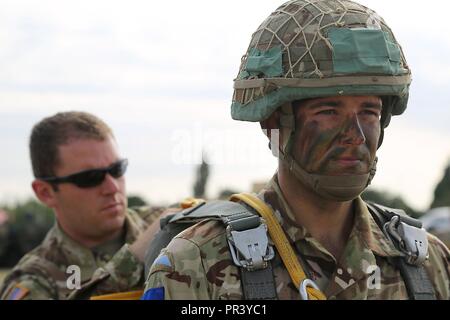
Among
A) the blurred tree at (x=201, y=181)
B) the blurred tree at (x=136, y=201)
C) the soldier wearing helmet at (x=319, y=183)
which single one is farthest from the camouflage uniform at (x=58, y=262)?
the blurred tree at (x=136, y=201)

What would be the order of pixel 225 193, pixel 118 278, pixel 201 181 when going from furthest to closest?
pixel 225 193 < pixel 201 181 < pixel 118 278

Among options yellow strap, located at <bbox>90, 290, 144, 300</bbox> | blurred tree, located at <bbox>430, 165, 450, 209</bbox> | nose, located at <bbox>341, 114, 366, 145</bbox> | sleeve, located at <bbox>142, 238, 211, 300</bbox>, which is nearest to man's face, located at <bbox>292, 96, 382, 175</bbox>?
nose, located at <bbox>341, 114, 366, 145</bbox>

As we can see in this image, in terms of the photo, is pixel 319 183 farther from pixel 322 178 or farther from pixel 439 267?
pixel 439 267

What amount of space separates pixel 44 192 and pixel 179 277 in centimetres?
362

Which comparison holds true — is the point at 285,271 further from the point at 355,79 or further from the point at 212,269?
the point at 355,79

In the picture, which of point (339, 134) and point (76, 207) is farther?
point (76, 207)

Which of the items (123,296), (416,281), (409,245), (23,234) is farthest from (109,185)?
(23,234)

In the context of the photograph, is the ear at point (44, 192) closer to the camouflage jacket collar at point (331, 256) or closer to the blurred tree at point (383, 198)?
the camouflage jacket collar at point (331, 256)

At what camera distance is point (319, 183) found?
4.45 meters

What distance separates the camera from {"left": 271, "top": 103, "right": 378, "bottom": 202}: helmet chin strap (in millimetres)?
4414

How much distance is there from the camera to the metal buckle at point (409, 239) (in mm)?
4539

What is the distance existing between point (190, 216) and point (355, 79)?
1.09 meters

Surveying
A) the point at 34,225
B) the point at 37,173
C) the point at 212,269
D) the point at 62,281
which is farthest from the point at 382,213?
the point at 34,225

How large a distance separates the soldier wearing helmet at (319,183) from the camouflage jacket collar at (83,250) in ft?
9.06
